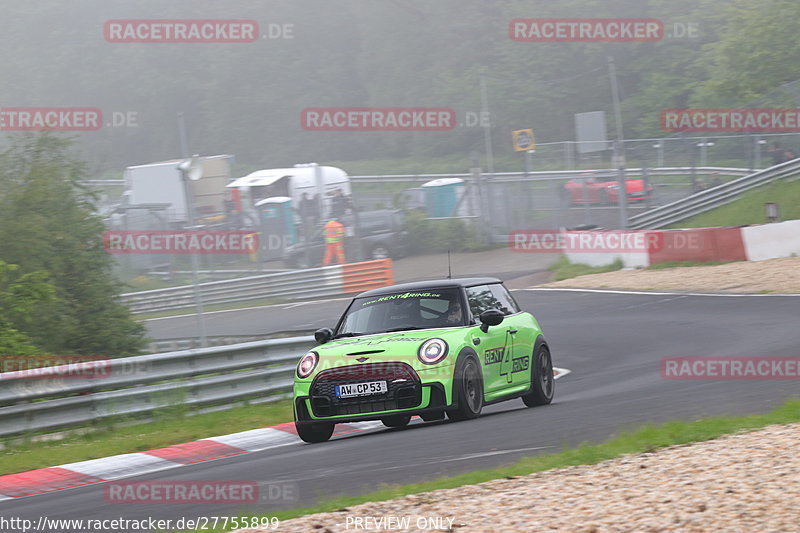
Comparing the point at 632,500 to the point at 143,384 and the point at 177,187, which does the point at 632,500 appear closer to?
the point at 143,384

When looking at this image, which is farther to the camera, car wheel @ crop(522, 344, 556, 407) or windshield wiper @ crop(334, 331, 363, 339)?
car wheel @ crop(522, 344, 556, 407)

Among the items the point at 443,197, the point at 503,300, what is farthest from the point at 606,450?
the point at 443,197

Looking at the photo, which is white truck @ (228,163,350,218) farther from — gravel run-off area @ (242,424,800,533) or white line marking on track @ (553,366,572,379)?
gravel run-off area @ (242,424,800,533)

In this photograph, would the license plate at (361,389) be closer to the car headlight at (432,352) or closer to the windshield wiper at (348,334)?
the car headlight at (432,352)

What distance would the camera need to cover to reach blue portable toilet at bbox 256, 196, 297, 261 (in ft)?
117

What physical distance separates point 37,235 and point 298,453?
7.97 m

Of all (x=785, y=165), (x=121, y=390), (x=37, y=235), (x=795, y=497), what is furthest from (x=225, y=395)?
(x=785, y=165)

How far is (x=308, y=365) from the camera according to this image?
10406 mm

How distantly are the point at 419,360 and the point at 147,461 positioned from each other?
2726 millimetres

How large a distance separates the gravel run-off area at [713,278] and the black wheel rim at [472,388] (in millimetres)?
13563

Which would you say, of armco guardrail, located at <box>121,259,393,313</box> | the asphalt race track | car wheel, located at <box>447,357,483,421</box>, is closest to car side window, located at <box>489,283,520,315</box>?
the asphalt race track

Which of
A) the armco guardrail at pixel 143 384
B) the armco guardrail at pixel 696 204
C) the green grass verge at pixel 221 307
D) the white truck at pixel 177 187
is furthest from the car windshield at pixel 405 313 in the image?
the white truck at pixel 177 187

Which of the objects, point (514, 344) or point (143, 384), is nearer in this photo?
point (514, 344)

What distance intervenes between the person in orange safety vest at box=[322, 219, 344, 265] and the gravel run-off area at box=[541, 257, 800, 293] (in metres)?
7.88
